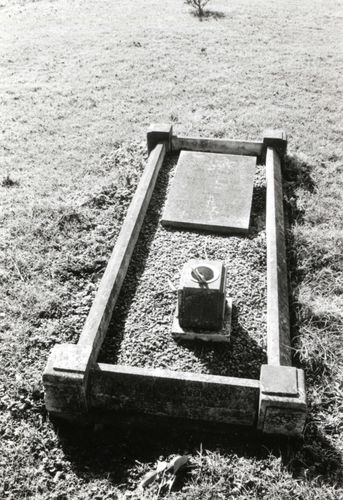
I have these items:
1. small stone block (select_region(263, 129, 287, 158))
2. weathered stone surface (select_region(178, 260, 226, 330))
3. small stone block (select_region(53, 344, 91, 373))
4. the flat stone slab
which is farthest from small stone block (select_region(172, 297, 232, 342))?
A: small stone block (select_region(263, 129, 287, 158))

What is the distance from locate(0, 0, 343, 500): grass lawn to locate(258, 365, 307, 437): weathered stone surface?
0.17m

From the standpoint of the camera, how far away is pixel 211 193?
6.20 m

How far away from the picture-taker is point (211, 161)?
6816 millimetres

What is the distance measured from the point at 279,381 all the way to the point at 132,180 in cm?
417

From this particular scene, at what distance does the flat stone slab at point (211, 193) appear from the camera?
5.79 meters

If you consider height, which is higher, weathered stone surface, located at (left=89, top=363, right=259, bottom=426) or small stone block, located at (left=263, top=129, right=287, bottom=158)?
small stone block, located at (left=263, top=129, right=287, bottom=158)

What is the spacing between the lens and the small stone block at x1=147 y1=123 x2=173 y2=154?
280 inches

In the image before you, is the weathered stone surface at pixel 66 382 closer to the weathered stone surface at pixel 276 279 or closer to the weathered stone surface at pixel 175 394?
the weathered stone surface at pixel 175 394

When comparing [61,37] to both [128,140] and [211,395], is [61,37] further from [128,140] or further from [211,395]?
[211,395]

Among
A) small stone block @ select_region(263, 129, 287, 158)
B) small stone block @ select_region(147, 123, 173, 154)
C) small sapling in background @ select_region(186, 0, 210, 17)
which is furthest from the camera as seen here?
small sapling in background @ select_region(186, 0, 210, 17)

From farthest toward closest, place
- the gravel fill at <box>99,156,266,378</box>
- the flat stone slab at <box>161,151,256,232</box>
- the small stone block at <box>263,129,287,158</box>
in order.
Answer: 1. the small stone block at <box>263,129,287,158</box>
2. the flat stone slab at <box>161,151,256,232</box>
3. the gravel fill at <box>99,156,266,378</box>

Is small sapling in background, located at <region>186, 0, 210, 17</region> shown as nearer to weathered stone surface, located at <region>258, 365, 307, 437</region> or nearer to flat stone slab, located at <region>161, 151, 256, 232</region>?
flat stone slab, located at <region>161, 151, 256, 232</region>

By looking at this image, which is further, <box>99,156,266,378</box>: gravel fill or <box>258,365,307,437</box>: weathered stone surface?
<box>99,156,266,378</box>: gravel fill

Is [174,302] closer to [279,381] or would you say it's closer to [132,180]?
[279,381]
